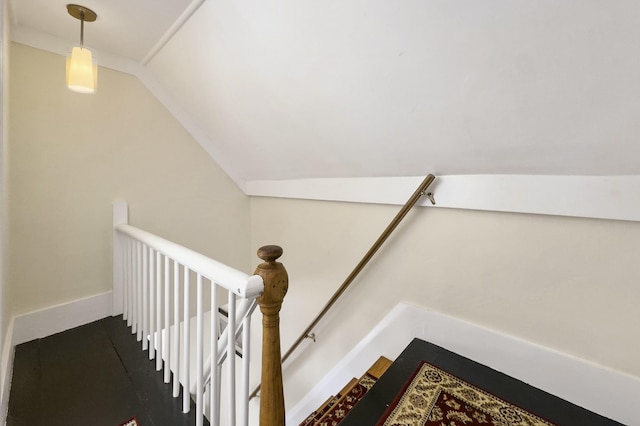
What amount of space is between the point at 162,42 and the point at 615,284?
2.58m

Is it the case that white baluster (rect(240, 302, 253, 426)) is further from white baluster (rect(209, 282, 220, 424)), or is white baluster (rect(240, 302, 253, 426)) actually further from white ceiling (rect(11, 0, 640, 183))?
white ceiling (rect(11, 0, 640, 183))

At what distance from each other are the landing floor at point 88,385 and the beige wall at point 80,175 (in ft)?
1.24

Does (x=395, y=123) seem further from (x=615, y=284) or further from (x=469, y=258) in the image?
(x=615, y=284)

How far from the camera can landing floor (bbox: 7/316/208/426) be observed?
1229mm

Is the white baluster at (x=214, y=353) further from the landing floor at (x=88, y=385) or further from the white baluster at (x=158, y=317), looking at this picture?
the white baluster at (x=158, y=317)

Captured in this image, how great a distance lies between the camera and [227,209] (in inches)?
106

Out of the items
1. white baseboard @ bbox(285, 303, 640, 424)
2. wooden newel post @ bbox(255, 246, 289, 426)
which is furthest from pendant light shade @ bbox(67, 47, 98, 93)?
white baseboard @ bbox(285, 303, 640, 424)

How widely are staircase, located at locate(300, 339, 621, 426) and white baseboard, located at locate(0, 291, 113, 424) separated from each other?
170 cm

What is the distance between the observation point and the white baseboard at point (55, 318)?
1691 mm

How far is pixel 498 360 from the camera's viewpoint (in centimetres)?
133

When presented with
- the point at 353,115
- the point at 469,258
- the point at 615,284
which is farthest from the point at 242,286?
the point at 615,284

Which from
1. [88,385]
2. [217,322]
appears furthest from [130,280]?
[217,322]

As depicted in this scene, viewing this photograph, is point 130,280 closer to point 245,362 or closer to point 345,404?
point 245,362

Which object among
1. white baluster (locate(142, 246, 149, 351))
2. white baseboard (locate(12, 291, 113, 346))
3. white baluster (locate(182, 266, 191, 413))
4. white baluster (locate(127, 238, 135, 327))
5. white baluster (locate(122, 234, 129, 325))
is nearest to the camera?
white baluster (locate(182, 266, 191, 413))
